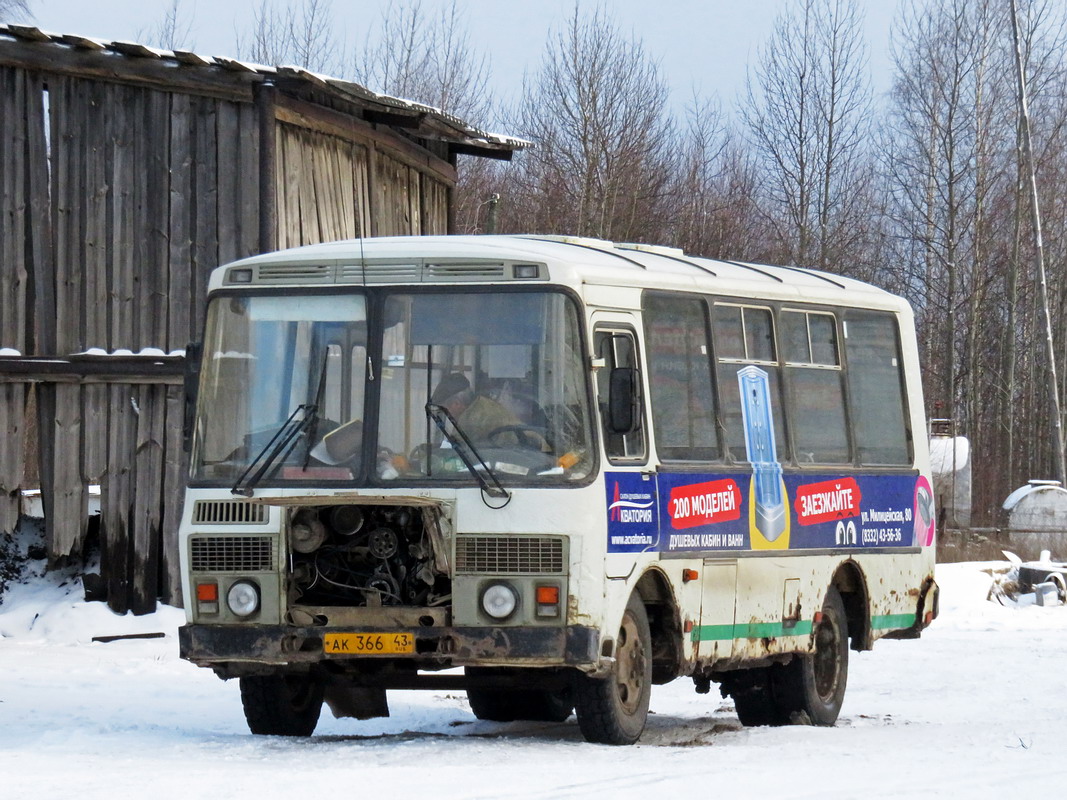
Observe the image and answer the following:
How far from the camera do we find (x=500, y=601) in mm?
9586

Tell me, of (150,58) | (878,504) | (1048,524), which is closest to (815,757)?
(878,504)

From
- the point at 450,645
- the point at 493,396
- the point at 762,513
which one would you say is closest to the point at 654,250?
the point at 762,513

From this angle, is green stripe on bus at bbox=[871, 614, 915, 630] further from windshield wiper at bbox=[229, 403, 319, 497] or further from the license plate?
windshield wiper at bbox=[229, 403, 319, 497]

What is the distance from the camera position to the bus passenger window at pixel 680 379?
1074cm

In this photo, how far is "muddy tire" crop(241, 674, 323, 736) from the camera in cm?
1066

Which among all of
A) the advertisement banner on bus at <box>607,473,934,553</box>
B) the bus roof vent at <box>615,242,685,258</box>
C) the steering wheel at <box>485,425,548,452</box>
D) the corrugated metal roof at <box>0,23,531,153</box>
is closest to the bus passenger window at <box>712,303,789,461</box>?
the advertisement banner on bus at <box>607,473,934,553</box>

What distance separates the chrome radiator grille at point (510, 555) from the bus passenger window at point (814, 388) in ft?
10.8

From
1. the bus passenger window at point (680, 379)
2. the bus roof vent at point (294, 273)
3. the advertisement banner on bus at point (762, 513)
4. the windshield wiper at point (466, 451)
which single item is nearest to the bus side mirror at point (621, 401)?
the advertisement banner on bus at point (762, 513)

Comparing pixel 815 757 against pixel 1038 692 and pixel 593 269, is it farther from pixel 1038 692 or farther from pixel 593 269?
pixel 1038 692

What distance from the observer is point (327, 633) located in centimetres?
973

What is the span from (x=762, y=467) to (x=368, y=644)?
3298 mm

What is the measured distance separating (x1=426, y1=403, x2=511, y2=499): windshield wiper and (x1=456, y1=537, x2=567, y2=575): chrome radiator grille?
0.25 metres

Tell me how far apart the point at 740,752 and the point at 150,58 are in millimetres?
9520

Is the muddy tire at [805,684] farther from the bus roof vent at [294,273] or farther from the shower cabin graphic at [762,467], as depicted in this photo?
the bus roof vent at [294,273]
